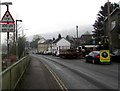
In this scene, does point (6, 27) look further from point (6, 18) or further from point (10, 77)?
point (10, 77)

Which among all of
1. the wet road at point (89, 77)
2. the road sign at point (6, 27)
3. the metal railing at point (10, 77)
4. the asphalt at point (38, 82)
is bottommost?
the asphalt at point (38, 82)

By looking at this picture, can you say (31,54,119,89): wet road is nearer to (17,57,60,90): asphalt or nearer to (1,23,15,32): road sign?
(17,57,60,90): asphalt

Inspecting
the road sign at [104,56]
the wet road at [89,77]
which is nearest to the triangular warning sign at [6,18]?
the wet road at [89,77]

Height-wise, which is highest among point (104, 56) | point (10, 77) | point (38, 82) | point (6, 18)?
point (6, 18)

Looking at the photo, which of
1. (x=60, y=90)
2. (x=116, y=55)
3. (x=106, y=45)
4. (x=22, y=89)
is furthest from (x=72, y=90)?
(x=106, y=45)

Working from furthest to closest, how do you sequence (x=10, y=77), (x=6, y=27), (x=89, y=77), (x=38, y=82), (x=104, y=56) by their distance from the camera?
(x=104, y=56)
(x=89, y=77)
(x=38, y=82)
(x=6, y=27)
(x=10, y=77)

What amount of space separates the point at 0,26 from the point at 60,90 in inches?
154

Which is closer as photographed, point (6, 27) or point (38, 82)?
point (6, 27)

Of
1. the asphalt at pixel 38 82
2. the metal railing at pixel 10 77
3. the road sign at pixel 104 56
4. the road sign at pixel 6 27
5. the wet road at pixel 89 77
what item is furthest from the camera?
the road sign at pixel 104 56

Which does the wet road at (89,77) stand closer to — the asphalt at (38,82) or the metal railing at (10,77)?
the asphalt at (38,82)

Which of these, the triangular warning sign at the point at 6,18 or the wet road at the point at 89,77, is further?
the wet road at the point at 89,77

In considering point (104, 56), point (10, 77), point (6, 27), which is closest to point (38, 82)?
point (6, 27)

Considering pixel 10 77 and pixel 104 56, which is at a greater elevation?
pixel 104 56

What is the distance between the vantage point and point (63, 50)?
3403 centimetres
